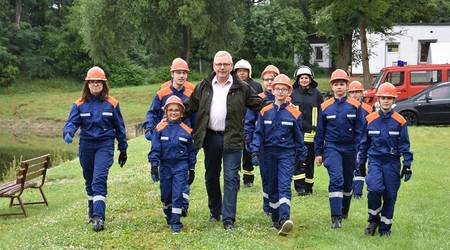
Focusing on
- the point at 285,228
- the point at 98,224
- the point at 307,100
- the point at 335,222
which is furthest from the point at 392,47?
the point at 98,224

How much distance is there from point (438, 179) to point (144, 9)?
30.4 m

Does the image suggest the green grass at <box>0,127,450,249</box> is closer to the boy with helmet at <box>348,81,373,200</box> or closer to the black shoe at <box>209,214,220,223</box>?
the black shoe at <box>209,214,220,223</box>

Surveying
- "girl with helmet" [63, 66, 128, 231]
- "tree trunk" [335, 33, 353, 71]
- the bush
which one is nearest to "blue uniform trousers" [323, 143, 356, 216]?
"girl with helmet" [63, 66, 128, 231]

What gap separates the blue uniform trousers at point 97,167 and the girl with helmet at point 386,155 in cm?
337

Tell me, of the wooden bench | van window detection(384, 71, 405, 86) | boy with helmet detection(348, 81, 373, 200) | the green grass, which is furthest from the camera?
van window detection(384, 71, 405, 86)

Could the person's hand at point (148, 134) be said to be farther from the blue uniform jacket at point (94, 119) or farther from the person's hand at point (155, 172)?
the person's hand at point (155, 172)

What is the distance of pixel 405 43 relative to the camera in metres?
50.5

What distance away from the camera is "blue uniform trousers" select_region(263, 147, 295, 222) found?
8.02 m

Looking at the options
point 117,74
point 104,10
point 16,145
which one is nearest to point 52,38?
point 117,74

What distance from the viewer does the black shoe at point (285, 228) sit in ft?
25.5

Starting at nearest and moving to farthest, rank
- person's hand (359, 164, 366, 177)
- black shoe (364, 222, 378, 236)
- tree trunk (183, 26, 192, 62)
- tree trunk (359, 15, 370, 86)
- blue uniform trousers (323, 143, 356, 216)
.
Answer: black shoe (364, 222, 378, 236) < blue uniform trousers (323, 143, 356, 216) < person's hand (359, 164, 366, 177) < tree trunk (359, 15, 370, 86) < tree trunk (183, 26, 192, 62)

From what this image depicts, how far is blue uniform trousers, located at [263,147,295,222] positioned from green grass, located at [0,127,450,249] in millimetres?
297

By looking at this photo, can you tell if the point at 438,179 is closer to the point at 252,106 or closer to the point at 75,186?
the point at 252,106

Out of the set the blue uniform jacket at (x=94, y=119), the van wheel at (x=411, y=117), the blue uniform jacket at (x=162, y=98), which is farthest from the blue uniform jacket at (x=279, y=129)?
the van wheel at (x=411, y=117)
